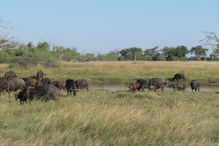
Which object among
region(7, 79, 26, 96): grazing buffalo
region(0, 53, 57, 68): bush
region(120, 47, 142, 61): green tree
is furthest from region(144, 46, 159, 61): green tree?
region(7, 79, 26, 96): grazing buffalo

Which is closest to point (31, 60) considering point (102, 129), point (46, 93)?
point (46, 93)

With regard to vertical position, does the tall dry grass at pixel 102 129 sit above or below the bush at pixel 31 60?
below

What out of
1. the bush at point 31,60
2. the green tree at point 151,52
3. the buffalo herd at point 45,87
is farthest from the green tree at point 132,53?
the buffalo herd at point 45,87

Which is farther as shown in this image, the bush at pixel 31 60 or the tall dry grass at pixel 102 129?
the bush at pixel 31 60

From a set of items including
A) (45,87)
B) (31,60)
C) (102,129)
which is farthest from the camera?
(31,60)

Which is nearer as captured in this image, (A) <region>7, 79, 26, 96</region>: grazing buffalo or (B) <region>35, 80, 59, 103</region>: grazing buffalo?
(B) <region>35, 80, 59, 103</region>: grazing buffalo

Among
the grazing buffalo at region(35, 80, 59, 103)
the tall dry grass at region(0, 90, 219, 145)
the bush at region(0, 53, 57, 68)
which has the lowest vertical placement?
the tall dry grass at region(0, 90, 219, 145)

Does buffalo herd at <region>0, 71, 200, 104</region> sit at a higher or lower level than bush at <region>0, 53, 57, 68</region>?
lower

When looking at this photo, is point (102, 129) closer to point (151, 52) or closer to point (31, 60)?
point (31, 60)

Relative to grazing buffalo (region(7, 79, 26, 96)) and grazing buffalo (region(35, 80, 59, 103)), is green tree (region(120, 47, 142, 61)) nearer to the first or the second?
grazing buffalo (region(7, 79, 26, 96))

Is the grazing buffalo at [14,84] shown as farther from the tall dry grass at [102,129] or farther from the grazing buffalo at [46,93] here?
the tall dry grass at [102,129]

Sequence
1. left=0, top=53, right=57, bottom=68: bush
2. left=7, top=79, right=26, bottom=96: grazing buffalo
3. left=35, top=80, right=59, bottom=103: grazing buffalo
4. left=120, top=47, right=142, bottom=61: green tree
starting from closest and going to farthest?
left=35, top=80, right=59, bottom=103: grazing buffalo, left=7, top=79, right=26, bottom=96: grazing buffalo, left=0, top=53, right=57, bottom=68: bush, left=120, top=47, right=142, bottom=61: green tree

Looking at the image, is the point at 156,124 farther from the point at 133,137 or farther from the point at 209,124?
the point at 209,124

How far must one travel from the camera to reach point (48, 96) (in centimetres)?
909
